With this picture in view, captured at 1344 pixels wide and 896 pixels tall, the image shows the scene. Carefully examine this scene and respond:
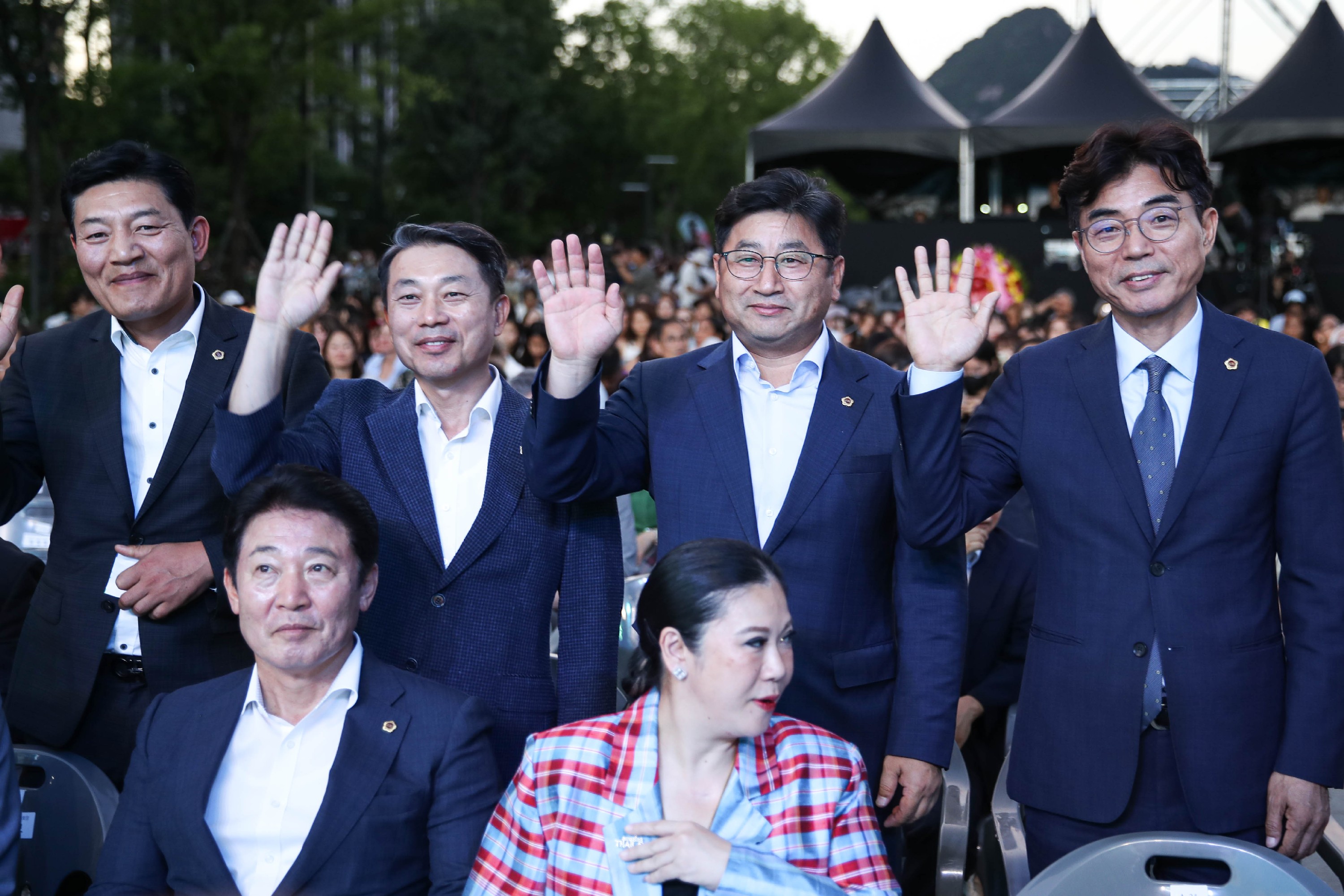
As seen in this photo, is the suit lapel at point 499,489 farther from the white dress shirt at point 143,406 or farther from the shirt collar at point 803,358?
the white dress shirt at point 143,406

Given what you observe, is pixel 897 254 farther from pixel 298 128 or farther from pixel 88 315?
pixel 88 315

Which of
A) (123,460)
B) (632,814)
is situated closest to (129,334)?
(123,460)

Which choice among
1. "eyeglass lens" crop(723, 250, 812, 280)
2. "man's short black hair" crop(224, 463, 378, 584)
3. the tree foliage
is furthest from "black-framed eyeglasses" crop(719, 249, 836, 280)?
the tree foliage

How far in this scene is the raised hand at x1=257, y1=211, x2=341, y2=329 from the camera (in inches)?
94.1

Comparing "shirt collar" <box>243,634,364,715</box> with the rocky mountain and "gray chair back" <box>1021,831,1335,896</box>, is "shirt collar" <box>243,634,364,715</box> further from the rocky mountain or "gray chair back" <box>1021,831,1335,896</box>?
the rocky mountain

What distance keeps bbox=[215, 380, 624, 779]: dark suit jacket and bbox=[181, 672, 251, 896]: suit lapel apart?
Answer: 36 centimetres

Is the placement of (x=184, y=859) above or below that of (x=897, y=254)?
below

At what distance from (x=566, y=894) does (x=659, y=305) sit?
30.1 ft

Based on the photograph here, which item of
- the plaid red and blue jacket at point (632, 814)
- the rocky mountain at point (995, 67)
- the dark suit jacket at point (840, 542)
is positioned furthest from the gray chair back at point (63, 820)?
the rocky mountain at point (995, 67)

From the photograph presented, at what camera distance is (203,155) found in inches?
848

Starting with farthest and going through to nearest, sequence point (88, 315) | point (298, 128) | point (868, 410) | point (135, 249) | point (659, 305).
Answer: point (298, 128) → point (659, 305) → point (88, 315) → point (135, 249) → point (868, 410)

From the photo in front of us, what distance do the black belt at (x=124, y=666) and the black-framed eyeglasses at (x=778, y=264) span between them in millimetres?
1481

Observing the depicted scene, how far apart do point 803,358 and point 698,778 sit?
847 mm

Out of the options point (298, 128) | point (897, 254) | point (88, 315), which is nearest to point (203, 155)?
point (298, 128)
